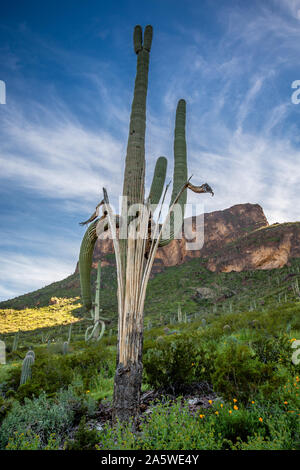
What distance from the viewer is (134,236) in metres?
3.79

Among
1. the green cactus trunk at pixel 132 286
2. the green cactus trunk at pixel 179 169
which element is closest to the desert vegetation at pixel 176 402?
the green cactus trunk at pixel 132 286

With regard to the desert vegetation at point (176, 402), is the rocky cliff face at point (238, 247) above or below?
above

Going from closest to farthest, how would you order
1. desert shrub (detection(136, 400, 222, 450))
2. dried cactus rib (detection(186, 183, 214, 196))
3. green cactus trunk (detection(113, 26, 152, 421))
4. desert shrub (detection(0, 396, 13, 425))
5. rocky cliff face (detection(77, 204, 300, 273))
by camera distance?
desert shrub (detection(136, 400, 222, 450)), green cactus trunk (detection(113, 26, 152, 421)), desert shrub (detection(0, 396, 13, 425)), dried cactus rib (detection(186, 183, 214, 196)), rocky cliff face (detection(77, 204, 300, 273))

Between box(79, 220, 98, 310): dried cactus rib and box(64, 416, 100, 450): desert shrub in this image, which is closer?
box(64, 416, 100, 450): desert shrub

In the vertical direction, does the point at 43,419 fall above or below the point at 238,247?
below

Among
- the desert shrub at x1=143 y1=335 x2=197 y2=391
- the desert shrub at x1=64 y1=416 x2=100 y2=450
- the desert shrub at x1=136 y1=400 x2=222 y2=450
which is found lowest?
the desert shrub at x1=64 y1=416 x2=100 y2=450

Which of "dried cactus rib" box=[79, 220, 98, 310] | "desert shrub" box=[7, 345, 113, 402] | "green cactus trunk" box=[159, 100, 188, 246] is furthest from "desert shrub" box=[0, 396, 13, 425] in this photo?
"green cactus trunk" box=[159, 100, 188, 246]

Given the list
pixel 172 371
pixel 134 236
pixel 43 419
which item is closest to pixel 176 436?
pixel 172 371

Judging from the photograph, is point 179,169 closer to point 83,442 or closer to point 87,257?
point 87,257

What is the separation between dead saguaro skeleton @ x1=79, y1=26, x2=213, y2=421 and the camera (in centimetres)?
324

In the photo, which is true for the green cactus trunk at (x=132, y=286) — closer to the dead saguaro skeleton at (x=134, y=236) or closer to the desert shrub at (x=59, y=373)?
the dead saguaro skeleton at (x=134, y=236)

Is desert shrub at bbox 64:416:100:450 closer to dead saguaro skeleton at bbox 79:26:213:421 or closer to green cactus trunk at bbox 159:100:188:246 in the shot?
dead saguaro skeleton at bbox 79:26:213:421

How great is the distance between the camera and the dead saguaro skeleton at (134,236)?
127 inches
